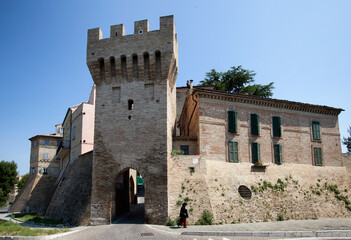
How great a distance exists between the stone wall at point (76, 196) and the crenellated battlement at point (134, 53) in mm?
8018

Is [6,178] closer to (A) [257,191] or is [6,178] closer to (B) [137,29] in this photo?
(B) [137,29]

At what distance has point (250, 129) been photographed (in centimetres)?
2380

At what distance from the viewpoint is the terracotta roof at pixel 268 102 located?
2294 cm

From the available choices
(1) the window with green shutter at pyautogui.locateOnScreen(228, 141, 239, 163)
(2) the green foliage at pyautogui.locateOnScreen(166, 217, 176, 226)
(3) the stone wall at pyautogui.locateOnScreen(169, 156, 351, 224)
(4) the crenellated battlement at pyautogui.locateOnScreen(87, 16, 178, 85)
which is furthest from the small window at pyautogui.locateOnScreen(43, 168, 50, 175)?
(1) the window with green shutter at pyautogui.locateOnScreen(228, 141, 239, 163)

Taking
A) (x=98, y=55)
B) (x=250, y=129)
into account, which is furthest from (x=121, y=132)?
(x=250, y=129)

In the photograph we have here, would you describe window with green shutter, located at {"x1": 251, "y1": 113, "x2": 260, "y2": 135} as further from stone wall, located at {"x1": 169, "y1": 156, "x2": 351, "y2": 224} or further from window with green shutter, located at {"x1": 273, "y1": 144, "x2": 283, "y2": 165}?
stone wall, located at {"x1": 169, "y1": 156, "x2": 351, "y2": 224}

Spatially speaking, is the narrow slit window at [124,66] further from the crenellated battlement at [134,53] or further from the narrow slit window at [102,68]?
the narrow slit window at [102,68]

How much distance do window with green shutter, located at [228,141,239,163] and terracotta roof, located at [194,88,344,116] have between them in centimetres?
371

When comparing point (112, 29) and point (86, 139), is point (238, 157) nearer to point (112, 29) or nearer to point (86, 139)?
point (112, 29)

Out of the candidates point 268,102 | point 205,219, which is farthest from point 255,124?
point 205,219

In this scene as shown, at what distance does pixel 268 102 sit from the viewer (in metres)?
24.7

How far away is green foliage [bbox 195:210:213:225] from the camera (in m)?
18.1

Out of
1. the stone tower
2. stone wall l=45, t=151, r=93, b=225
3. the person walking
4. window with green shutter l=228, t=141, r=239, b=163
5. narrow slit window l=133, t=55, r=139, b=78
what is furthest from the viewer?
window with green shutter l=228, t=141, r=239, b=163

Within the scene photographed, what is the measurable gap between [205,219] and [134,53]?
41.8 feet
